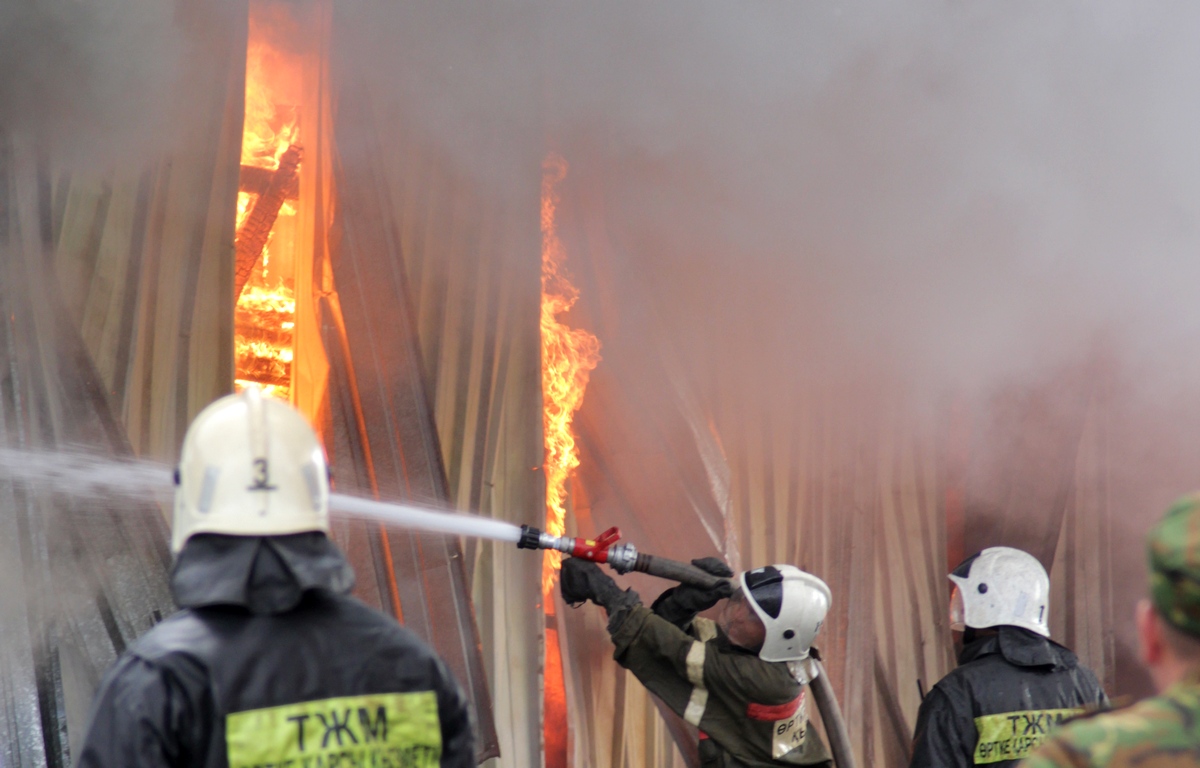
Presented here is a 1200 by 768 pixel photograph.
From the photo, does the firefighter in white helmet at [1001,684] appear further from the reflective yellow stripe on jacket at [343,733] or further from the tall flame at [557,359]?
the reflective yellow stripe on jacket at [343,733]

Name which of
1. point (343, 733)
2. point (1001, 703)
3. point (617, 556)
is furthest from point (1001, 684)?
point (343, 733)

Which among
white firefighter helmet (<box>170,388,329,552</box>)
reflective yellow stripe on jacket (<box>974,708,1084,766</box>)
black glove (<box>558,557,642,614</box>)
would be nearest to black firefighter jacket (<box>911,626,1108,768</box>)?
reflective yellow stripe on jacket (<box>974,708,1084,766</box>)

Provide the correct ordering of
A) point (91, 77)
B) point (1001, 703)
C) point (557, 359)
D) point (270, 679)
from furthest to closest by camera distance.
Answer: point (557, 359) → point (1001, 703) → point (91, 77) → point (270, 679)

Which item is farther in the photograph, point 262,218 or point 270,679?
point 262,218

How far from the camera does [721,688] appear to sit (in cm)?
336

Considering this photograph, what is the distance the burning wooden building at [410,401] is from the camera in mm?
2930

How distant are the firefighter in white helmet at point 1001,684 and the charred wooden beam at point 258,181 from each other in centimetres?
250

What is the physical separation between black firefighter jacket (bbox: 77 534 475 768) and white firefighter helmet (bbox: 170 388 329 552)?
3 centimetres

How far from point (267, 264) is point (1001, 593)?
2558 millimetres

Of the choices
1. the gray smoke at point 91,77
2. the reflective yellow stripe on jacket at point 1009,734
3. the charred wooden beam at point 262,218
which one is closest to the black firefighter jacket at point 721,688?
the reflective yellow stripe on jacket at point 1009,734

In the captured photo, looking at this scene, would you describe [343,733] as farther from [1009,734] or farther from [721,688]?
[1009,734]

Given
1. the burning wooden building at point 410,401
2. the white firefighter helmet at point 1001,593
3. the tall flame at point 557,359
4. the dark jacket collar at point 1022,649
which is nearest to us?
the burning wooden building at point 410,401

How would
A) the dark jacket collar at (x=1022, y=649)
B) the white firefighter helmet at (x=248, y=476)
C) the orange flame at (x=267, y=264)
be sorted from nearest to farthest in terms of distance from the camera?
the white firefighter helmet at (x=248, y=476)
the dark jacket collar at (x=1022, y=649)
the orange flame at (x=267, y=264)

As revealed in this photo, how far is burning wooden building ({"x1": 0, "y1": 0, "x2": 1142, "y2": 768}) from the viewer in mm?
2930
